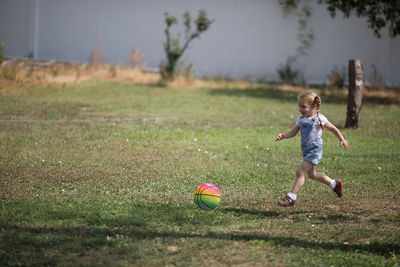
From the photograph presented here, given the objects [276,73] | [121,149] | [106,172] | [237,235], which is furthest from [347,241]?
[276,73]

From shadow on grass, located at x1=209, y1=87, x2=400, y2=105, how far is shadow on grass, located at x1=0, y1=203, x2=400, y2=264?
12834mm

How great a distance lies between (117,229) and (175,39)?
631 inches

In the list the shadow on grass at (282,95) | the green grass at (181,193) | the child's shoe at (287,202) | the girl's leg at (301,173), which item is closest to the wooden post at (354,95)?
the green grass at (181,193)

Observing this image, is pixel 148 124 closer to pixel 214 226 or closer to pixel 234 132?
pixel 234 132

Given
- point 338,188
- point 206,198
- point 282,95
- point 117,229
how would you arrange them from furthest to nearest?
point 282,95
point 338,188
point 206,198
point 117,229

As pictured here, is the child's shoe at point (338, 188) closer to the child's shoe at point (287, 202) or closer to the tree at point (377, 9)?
the child's shoe at point (287, 202)

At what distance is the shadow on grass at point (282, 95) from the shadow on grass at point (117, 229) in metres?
12.8

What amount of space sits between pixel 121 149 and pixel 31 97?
7848 mm

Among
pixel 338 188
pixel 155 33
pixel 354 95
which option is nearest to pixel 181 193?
pixel 338 188

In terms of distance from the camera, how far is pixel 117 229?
190 inches

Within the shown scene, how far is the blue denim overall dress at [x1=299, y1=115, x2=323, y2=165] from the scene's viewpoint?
597 centimetres

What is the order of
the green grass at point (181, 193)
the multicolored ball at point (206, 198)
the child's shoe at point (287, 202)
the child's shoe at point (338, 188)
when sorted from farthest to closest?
the child's shoe at point (338, 188) < the child's shoe at point (287, 202) < the multicolored ball at point (206, 198) < the green grass at point (181, 193)

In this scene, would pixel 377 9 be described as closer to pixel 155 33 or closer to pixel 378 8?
pixel 378 8

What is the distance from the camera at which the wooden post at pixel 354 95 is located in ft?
39.3
